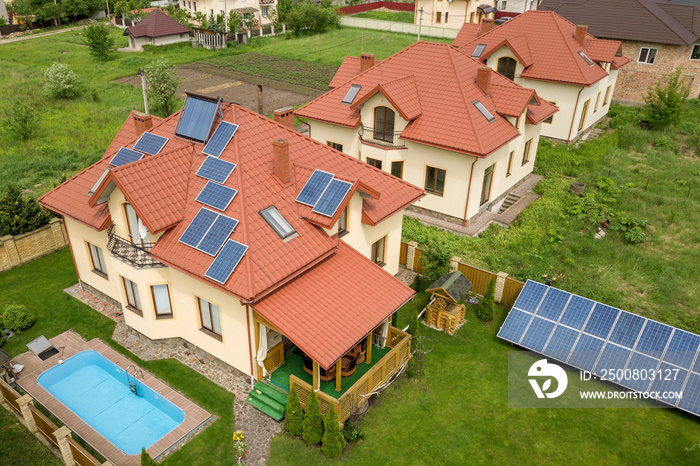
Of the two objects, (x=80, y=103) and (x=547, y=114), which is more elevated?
(x=547, y=114)

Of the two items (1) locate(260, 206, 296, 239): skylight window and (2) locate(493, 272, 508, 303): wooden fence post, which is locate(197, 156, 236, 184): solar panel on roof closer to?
(1) locate(260, 206, 296, 239): skylight window

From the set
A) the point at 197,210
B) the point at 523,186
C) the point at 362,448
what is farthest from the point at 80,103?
the point at 362,448

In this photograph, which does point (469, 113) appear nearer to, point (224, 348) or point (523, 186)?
point (523, 186)

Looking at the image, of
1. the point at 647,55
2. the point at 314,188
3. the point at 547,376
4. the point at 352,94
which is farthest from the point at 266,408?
the point at 647,55

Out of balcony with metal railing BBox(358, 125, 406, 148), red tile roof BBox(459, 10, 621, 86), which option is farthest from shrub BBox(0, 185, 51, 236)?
red tile roof BBox(459, 10, 621, 86)

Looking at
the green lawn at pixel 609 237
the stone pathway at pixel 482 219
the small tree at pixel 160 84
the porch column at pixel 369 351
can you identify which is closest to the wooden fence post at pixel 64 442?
the porch column at pixel 369 351

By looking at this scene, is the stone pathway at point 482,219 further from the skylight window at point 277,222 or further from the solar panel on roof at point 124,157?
the solar panel on roof at point 124,157

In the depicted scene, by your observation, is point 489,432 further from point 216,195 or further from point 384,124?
point 384,124
